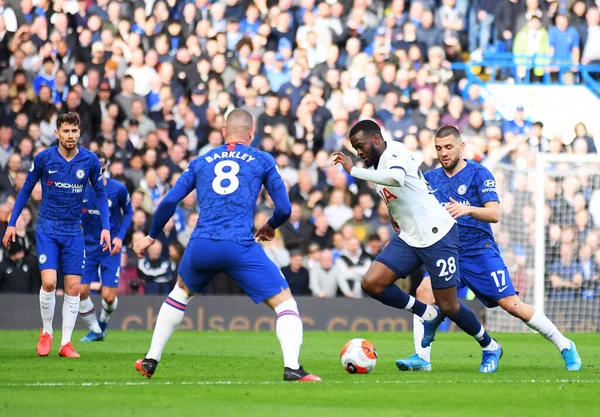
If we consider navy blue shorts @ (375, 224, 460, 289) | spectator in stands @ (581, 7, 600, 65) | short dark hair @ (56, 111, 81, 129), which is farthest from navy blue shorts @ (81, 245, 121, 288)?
spectator in stands @ (581, 7, 600, 65)

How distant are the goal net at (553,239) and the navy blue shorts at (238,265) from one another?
1119cm

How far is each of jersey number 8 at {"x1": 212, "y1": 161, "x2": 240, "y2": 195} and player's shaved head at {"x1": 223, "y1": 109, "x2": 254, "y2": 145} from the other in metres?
0.23

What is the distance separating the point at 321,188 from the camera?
20375mm

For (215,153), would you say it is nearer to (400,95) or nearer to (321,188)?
(321,188)

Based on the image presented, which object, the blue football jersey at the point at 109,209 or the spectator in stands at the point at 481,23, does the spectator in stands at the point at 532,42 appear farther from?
the blue football jersey at the point at 109,209

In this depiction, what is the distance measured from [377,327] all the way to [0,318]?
240 inches

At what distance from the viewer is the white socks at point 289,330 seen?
29.0 ft

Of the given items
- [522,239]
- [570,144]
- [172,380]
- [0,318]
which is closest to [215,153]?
[172,380]

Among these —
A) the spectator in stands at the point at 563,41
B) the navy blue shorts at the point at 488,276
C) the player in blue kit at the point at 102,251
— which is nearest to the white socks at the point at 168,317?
the navy blue shorts at the point at 488,276

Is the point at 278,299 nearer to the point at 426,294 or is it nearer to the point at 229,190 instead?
the point at 229,190

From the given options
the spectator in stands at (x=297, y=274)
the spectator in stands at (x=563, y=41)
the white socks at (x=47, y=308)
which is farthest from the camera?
the spectator in stands at (x=563, y=41)

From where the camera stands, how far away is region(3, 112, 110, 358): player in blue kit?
12.4 metres

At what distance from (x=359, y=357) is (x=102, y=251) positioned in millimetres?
5718

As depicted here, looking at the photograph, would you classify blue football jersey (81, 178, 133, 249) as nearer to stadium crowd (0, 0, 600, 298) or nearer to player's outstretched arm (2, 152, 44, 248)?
player's outstretched arm (2, 152, 44, 248)
